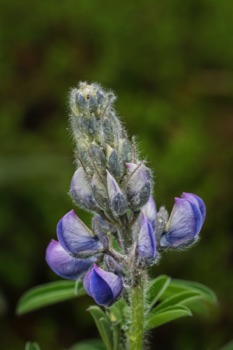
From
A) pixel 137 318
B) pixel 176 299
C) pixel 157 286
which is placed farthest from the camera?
pixel 157 286

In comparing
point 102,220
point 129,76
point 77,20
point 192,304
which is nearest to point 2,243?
point 129,76

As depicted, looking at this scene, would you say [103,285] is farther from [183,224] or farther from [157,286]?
[157,286]

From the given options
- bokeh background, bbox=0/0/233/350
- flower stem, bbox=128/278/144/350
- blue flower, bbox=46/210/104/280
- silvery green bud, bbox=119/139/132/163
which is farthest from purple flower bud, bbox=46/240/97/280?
bokeh background, bbox=0/0/233/350

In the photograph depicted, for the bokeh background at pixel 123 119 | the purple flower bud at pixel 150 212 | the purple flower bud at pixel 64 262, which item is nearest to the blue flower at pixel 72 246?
the purple flower bud at pixel 64 262

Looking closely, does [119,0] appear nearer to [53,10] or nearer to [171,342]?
[53,10]

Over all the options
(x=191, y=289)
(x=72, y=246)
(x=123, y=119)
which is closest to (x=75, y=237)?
(x=72, y=246)

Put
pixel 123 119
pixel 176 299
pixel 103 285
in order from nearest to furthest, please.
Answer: pixel 103 285 < pixel 176 299 < pixel 123 119

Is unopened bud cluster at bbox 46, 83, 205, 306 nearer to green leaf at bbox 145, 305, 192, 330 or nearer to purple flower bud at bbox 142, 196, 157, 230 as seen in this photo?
purple flower bud at bbox 142, 196, 157, 230
